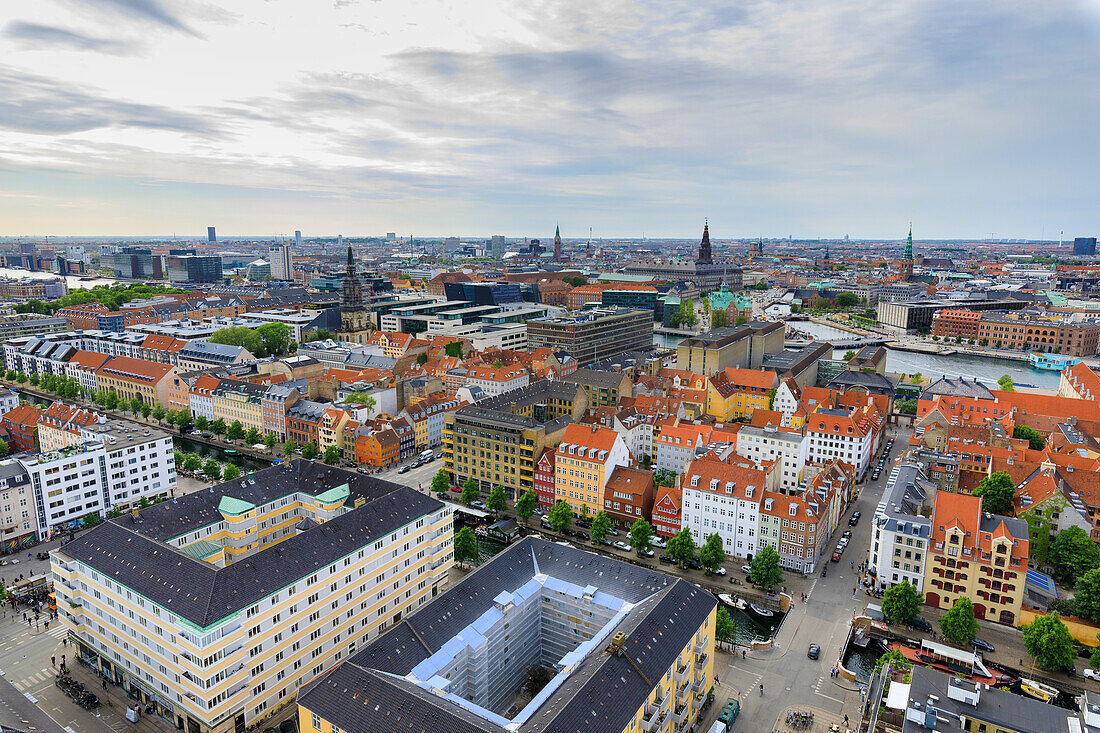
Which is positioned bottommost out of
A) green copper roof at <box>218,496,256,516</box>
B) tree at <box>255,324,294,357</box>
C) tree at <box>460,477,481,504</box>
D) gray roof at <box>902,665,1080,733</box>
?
tree at <box>460,477,481,504</box>

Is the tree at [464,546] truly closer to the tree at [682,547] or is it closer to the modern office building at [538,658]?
the modern office building at [538,658]

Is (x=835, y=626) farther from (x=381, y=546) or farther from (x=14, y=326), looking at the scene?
(x=14, y=326)

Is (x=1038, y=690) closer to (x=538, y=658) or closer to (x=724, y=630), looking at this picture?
(x=724, y=630)

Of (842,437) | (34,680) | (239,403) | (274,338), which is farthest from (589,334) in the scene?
(34,680)

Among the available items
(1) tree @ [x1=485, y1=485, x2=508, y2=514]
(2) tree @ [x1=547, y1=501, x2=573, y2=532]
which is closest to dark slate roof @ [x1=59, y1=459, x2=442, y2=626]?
(2) tree @ [x1=547, y1=501, x2=573, y2=532]

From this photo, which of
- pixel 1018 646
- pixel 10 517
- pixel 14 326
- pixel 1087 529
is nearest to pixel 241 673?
pixel 10 517

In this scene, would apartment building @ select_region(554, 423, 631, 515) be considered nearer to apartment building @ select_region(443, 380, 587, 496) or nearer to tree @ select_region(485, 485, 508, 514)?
apartment building @ select_region(443, 380, 587, 496)

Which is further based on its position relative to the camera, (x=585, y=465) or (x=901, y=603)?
(x=585, y=465)
